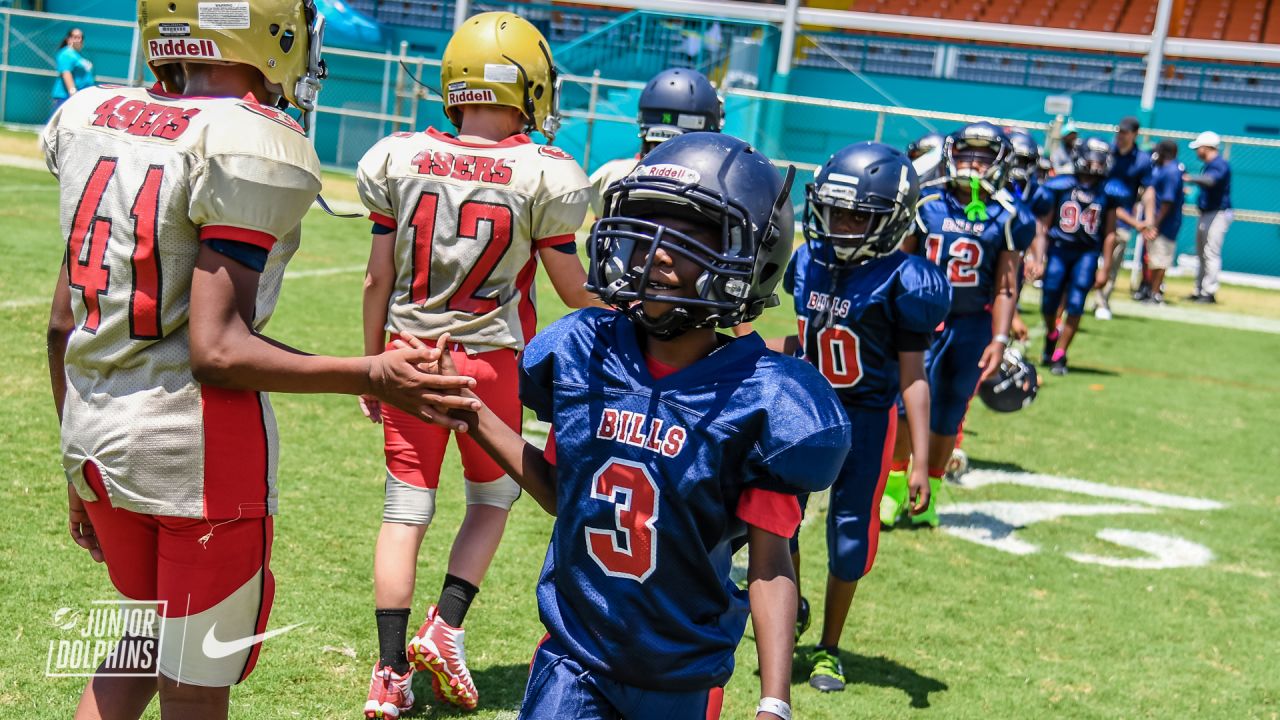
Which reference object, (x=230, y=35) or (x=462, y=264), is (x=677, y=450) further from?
(x=462, y=264)

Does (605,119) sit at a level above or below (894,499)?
above

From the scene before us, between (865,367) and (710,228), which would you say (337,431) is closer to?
(865,367)

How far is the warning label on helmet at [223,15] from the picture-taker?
2.54 metres

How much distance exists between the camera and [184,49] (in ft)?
8.55

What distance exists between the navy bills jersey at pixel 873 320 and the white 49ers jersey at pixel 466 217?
3.83ft

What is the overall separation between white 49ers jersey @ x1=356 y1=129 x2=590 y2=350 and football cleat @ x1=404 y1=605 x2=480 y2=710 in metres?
0.93

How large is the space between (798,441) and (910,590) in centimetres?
351

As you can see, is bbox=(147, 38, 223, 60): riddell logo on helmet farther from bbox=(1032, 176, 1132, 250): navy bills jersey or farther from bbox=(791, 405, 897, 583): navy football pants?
bbox=(1032, 176, 1132, 250): navy bills jersey

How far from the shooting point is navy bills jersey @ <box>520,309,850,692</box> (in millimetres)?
2492

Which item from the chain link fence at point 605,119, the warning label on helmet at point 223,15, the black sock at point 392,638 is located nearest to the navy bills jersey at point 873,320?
the black sock at point 392,638

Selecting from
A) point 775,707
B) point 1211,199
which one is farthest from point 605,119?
point 775,707

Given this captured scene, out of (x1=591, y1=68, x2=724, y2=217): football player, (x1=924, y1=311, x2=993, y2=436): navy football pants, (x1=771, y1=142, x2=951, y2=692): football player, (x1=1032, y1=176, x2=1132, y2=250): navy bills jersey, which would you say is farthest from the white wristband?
(x1=1032, y1=176, x2=1132, y2=250): navy bills jersey

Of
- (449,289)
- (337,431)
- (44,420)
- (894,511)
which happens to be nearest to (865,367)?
(449,289)

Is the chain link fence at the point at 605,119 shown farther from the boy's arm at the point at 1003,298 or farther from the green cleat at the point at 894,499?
A: the green cleat at the point at 894,499
